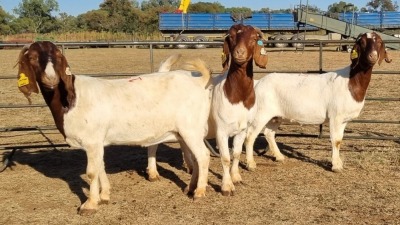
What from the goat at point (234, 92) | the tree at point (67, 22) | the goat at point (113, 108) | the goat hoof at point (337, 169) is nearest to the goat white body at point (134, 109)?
the goat at point (113, 108)

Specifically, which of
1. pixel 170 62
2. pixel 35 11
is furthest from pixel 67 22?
pixel 170 62

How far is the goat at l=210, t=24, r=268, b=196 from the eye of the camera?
5484 mm

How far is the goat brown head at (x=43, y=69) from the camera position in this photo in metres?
4.66

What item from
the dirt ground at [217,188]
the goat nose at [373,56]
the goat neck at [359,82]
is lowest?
the dirt ground at [217,188]

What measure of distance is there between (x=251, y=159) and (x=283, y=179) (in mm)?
683

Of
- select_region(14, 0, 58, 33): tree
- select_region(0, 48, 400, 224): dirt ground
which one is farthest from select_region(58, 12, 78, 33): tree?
select_region(0, 48, 400, 224): dirt ground

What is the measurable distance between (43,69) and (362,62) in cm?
421

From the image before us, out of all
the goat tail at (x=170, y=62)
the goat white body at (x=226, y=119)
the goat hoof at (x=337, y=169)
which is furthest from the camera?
the goat hoof at (x=337, y=169)

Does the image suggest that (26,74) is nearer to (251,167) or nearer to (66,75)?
(66,75)

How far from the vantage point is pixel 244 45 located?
531 centimetres

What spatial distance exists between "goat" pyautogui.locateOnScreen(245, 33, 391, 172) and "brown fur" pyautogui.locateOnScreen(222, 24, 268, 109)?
144 centimetres

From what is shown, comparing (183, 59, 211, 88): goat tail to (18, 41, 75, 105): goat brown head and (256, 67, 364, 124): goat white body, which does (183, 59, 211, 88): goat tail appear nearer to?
(18, 41, 75, 105): goat brown head

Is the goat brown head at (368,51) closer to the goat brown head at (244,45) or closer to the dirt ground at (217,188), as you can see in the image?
the dirt ground at (217,188)

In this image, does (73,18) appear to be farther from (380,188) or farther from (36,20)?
(380,188)
